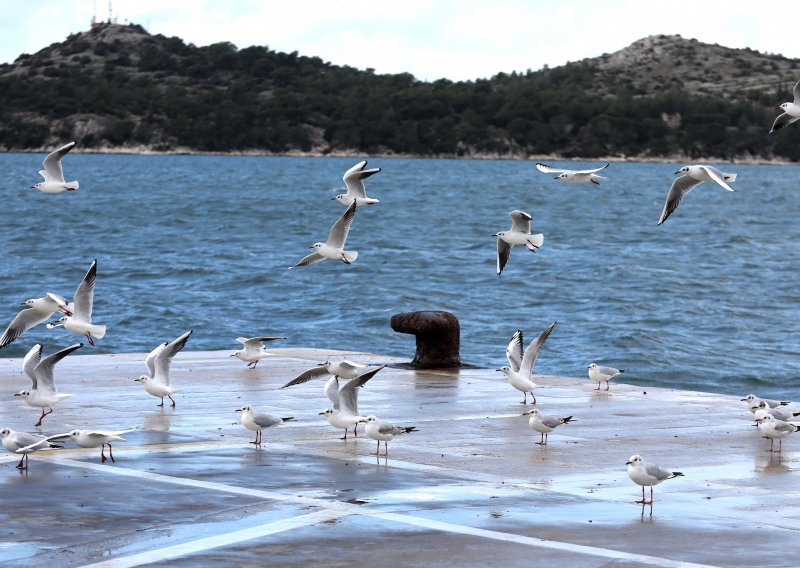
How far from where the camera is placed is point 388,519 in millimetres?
10289

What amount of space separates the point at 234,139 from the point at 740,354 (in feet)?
477

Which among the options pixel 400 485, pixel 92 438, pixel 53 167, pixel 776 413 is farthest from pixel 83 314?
pixel 776 413

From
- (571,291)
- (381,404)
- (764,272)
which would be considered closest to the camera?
(381,404)

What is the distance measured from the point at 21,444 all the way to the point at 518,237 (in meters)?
8.60

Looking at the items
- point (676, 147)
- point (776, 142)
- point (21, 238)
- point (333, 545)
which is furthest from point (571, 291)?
point (776, 142)

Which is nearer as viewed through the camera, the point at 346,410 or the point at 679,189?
the point at 346,410

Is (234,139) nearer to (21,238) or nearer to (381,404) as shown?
(21,238)

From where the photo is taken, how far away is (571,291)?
5094 cm

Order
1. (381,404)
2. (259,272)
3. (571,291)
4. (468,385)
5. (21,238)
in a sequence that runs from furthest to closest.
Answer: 1. (21,238)
2. (259,272)
3. (571,291)
4. (468,385)
5. (381,404)

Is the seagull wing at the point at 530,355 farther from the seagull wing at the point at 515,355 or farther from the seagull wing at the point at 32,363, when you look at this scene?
the seagull wing at the point at 32,363

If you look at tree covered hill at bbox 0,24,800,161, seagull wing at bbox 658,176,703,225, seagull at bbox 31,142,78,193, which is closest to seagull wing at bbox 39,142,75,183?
seagull at bbox 31,142,78,193

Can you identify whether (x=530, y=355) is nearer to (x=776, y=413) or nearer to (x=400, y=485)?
(x=776, y=413)

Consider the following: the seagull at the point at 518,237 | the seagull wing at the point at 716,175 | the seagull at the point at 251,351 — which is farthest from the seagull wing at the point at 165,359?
the seagull wing at the point at 716,175

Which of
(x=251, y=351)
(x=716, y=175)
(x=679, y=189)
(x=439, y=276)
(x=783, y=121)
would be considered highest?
(x=783, y=121)
